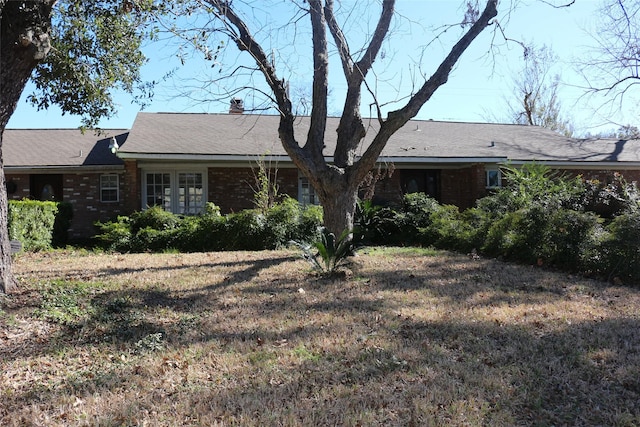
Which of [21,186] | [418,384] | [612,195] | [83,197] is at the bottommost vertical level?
[418,384]

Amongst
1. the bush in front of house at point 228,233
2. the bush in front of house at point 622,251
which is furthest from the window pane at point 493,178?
the bush in front of house at point 622,251

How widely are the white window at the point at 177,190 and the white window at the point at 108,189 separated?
1423mm

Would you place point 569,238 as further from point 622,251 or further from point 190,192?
point 190,192

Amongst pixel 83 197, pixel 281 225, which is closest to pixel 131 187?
pixel 83 197

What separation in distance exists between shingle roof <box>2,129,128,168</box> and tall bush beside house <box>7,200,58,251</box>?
4279 millimetres

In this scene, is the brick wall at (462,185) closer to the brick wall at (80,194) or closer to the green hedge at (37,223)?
the brick wall at (80,194)

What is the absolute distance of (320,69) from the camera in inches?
380

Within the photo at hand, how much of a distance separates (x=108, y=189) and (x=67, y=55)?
33.9ft

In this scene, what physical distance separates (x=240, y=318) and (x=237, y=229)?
706 cm

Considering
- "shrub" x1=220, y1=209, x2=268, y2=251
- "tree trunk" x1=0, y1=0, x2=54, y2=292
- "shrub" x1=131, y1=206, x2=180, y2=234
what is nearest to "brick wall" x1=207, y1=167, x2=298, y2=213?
"shrub" x1=131, y1=206, x2=180, y2=234

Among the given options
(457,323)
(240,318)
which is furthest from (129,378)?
(457,323)

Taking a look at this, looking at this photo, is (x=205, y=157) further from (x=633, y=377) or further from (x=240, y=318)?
(x=633, y=377)

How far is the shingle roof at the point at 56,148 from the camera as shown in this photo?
16.8 m

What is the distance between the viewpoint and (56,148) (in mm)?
18172
